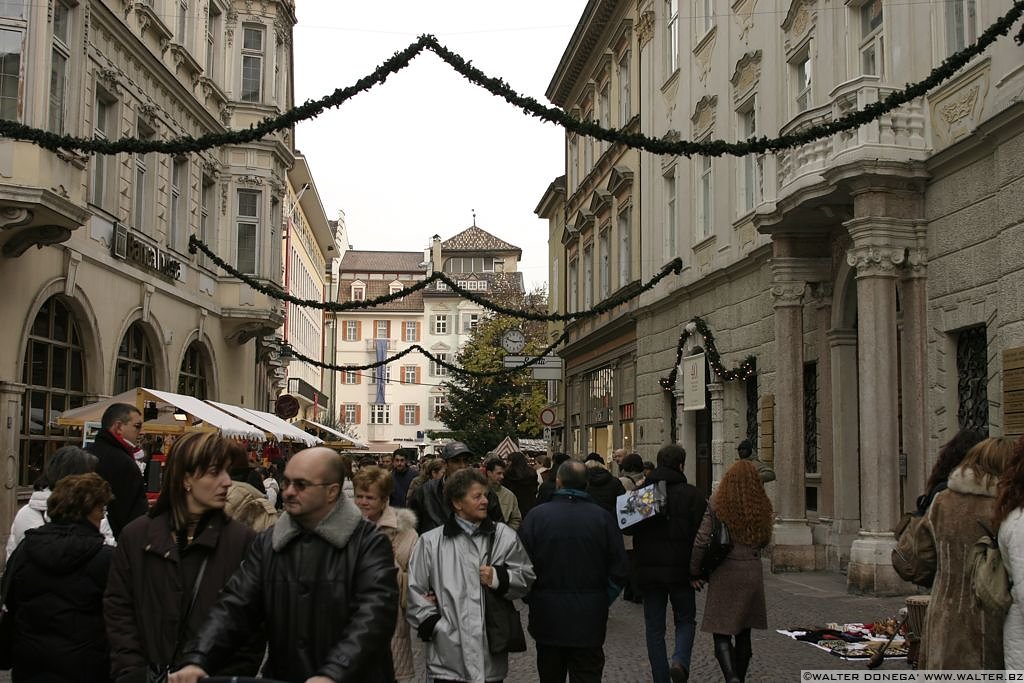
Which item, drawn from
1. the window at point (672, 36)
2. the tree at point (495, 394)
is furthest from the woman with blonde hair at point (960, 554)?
the tree at point (495, 394)

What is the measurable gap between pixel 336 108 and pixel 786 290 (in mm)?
7535

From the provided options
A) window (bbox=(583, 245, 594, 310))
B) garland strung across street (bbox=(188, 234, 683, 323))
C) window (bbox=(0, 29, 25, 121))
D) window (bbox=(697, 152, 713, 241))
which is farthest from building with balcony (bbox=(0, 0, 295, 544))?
window (bbox=(697, 152, 713, 241))

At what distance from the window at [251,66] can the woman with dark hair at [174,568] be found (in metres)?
28.8

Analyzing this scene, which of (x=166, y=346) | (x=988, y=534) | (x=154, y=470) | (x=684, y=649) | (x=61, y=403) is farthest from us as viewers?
(x=166, y=346)

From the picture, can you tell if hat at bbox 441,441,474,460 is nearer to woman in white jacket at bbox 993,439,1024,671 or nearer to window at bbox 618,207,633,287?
woman in white jacket at bbox 993,439,1024,671

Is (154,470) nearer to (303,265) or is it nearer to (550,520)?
(550,520)

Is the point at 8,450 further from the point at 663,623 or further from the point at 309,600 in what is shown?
the point at 309,600

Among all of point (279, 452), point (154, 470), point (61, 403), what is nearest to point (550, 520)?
point (154, 470)

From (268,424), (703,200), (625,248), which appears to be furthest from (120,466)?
(625,248)

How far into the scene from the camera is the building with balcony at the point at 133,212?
17.3 metres

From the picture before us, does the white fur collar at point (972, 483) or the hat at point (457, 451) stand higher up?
the hat at point (457, 451)

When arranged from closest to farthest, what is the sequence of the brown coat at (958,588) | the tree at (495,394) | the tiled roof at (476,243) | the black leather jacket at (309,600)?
the black leather jacket at (309,600), the brown coat at (958,588), the tree at (495,394), the tiled roof at (476,243)

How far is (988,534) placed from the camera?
561 centimetres

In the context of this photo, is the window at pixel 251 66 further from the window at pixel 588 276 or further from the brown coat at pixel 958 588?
the brown coat at pixel 958 588
